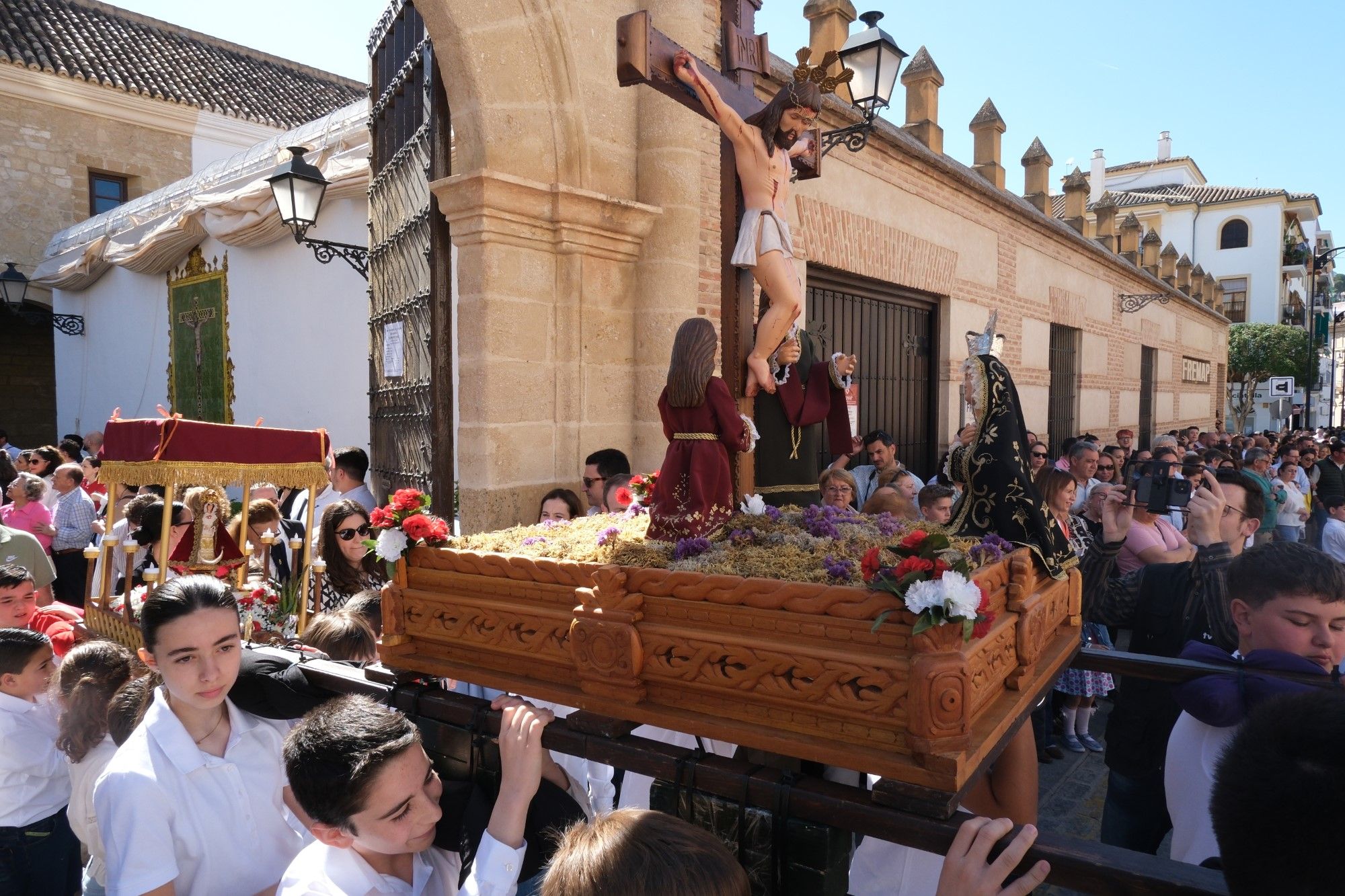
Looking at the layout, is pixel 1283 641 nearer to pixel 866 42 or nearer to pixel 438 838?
pixel 438 838

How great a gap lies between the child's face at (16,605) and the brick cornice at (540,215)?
237 cm

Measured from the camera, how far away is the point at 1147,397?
1580 cm

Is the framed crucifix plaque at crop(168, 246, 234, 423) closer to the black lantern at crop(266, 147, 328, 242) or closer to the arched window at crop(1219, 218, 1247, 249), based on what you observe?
the black lantern at crop(266, 147, 328, 242)

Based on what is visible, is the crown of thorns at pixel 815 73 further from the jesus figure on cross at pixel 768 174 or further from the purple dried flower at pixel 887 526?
the purple dried flower at pixel 887 526

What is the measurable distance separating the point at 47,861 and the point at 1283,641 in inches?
137

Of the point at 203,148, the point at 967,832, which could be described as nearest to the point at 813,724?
the point at 967,832

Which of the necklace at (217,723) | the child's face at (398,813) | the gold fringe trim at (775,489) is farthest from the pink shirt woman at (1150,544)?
the necklace at (217,723)

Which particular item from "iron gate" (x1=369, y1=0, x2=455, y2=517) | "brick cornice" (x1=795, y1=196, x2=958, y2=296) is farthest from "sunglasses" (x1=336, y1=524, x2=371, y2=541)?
"brick cornice" (x1=795, y1=196, x2=958, y2=296)

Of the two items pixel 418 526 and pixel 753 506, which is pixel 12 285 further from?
pixel 753 506

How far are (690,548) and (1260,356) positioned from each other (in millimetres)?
37994

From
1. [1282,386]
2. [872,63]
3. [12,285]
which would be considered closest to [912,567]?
[872,63]

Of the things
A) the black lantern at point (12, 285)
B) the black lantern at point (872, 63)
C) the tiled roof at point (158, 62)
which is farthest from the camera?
the tiled roof at point (158, 62)

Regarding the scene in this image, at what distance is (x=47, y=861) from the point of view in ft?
8.29

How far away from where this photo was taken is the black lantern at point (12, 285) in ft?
40.0
